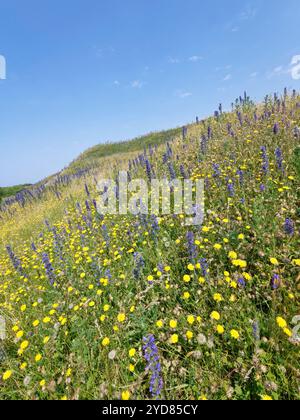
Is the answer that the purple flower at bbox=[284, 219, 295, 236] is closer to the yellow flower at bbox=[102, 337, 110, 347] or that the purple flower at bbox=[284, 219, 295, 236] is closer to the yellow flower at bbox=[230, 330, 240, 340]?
the yellow flower at bbox=[230, 330, 240, 340]

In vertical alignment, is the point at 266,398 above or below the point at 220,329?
below

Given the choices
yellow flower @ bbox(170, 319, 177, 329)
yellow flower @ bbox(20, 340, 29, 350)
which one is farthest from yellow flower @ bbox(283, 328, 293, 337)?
yellow flower @ bbox(20, 340, 29, 350)

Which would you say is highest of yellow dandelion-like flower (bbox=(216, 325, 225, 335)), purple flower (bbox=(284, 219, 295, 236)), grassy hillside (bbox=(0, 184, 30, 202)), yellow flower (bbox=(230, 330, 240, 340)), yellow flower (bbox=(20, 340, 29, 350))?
grassy hillside (bbox=(0, 184, 30, 202))

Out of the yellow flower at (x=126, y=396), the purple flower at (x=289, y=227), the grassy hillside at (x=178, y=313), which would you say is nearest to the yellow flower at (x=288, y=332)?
the grassy hillside at (x=178, y=313)

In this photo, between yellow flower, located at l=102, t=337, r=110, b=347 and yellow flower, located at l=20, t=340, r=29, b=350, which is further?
yellow flower, located at l=20, t=340, r=29, b=350

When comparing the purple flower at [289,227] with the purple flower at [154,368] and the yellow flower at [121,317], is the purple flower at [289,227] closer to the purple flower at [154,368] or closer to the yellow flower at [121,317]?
the purple flower at [154,368]

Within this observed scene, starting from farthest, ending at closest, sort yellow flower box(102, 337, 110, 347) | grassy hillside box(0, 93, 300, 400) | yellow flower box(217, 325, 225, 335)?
yellow flower box(102, 337, 110, 347), yellow flower box(217, 325, 225, 335), grassy hillside box(0, 93, 300, 400)

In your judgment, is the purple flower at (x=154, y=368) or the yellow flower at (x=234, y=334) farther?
the yellow flower at (x=234, y=334)

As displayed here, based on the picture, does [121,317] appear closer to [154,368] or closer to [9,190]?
[154,368]

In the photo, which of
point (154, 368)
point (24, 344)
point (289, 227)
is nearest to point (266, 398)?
point (154, 368)

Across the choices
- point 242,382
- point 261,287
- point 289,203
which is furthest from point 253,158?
point 242,382

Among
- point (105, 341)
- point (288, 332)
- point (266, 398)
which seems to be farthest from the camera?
point (105, 341)

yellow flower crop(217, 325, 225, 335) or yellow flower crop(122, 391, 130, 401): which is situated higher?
yellow flower crop(217, 325, 225, 335)

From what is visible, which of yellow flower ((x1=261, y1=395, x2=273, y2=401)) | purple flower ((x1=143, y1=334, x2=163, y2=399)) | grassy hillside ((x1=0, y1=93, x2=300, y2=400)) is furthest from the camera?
grassy hillside ((x1=0, y1=93, x2=300, y2=400))
